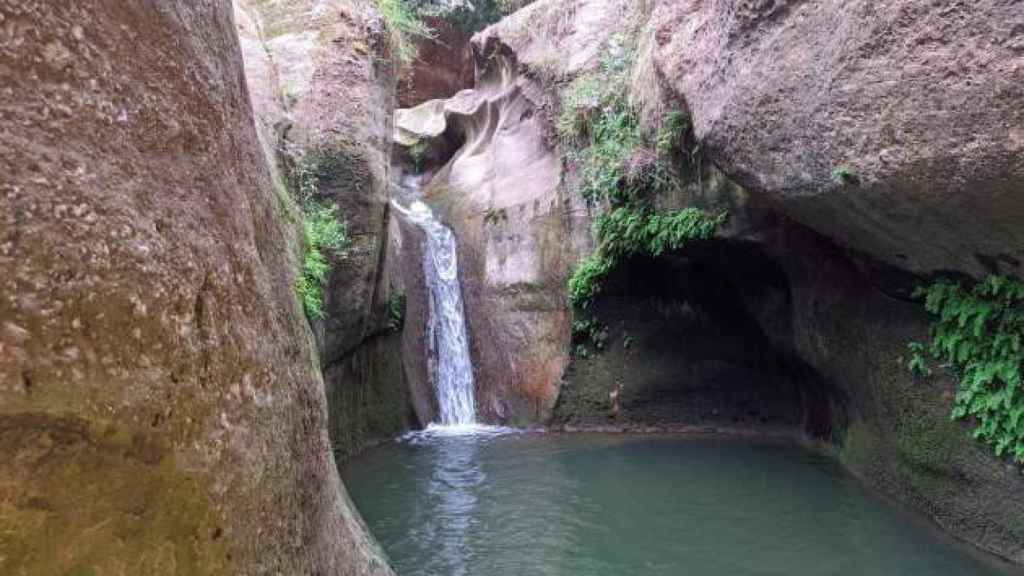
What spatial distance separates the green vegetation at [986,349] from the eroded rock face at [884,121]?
23 centimetres

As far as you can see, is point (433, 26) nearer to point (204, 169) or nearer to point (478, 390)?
point (478, 390)

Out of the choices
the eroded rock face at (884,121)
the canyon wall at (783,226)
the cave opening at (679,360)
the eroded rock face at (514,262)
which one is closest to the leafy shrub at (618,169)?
the canyon wall at (783,226)

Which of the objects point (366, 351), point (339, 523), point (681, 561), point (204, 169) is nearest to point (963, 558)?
point (681, 561)

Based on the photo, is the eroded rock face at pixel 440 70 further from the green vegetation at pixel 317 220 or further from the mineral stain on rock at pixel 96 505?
the mineral stain on rock at pixel 96 505

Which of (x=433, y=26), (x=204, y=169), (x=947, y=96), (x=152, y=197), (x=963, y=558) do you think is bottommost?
(x=963, y=558)

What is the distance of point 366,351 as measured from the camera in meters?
11.1

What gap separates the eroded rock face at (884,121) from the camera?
15.4 ft

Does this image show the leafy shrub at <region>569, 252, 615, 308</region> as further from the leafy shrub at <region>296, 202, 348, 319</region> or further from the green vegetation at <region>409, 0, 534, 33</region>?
the green vegetation at <region>409, 0, 534, 33</region>

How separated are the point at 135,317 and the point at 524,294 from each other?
11.0 metres

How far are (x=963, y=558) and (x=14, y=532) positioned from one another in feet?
21.4

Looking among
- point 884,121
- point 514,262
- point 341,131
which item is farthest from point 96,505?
point 514,262

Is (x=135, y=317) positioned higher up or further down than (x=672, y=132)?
further down

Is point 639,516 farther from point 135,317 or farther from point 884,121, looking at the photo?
point 135,317

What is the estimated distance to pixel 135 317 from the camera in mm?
2078
